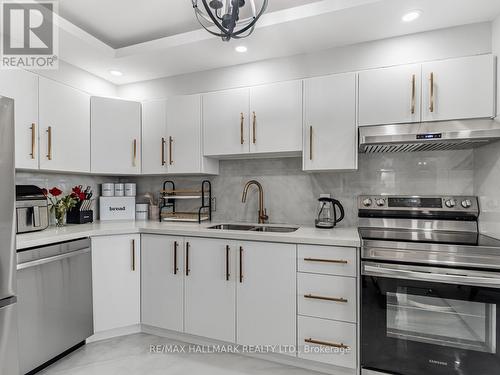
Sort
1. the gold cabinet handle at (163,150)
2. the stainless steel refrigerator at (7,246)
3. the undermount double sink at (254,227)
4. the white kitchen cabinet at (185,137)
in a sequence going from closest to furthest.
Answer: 1. the stainless steel refrigerator at (7,246)
2. the undermount double sink at (254,227)
3. the white kitchen cabinet at (185,137)
4. the gold cabinet handle at (163,150)

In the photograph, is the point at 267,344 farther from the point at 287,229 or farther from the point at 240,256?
the point at 287,229

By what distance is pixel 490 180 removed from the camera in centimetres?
178

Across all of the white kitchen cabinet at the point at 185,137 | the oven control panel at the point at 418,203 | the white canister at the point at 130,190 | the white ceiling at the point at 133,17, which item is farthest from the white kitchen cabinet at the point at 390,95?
the white canister at the point at 130,190

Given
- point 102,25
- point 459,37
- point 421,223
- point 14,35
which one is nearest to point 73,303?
point 14,35

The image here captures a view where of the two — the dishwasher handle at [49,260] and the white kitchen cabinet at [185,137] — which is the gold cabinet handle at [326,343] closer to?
the white kitchen cabinet at [185,137]

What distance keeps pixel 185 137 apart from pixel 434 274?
2136 millimetres

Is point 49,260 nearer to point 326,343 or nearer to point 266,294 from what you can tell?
point 266,294

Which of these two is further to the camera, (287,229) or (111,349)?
(287,229)

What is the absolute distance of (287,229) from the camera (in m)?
2.27

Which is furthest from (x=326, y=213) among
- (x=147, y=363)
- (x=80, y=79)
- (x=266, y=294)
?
(x=80, y=79)

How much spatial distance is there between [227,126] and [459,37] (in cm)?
176

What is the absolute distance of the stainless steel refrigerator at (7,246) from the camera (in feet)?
4.39

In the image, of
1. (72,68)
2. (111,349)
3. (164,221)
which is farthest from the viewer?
(164,221)

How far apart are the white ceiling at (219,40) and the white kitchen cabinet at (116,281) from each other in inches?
60.2
